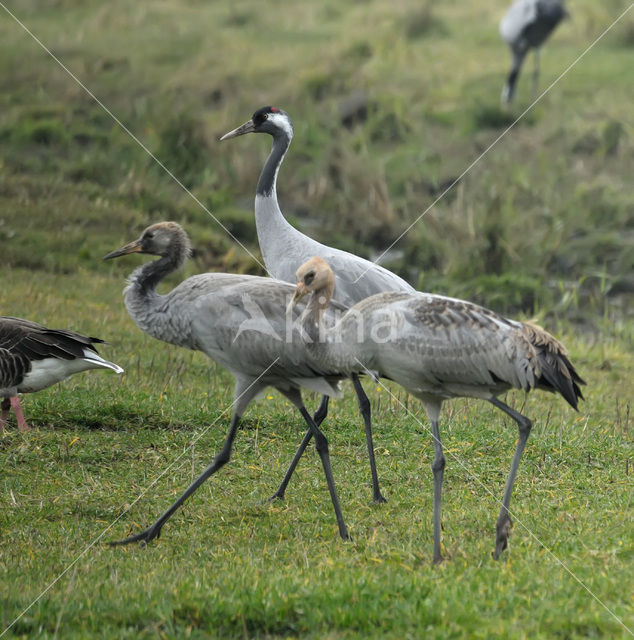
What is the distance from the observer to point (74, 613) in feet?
14.8

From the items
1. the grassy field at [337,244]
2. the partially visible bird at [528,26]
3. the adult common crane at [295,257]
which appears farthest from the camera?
the partially visible bird at [528,26]

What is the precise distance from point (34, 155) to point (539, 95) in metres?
7.27

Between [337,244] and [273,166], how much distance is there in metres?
5.03

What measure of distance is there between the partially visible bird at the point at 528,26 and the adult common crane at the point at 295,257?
9.30m

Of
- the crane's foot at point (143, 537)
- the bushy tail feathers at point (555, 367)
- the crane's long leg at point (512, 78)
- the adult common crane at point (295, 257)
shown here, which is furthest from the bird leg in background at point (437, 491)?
the crane's long leg at point (512, 78)

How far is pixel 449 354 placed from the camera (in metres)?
5.30

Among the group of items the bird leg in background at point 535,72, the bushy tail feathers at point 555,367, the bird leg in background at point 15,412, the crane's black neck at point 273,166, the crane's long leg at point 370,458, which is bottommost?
the bird leg in background at point 15,412

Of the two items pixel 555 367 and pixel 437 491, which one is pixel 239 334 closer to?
pixel 437 491

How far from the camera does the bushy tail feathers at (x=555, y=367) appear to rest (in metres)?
5.20

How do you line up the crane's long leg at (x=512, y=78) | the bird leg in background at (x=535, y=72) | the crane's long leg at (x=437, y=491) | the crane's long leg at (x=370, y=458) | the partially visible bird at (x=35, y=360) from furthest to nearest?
the bird leg in background at (x=535, y=72) < the crane's long leg at (x=512, y=78) < the partially visible bird at (x=35, y=360) < the crane's long leg at (x=370, y=458) < the crane's long leg at (x=437, y=491)

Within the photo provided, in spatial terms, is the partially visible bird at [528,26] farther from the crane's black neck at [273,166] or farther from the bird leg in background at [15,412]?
the bird leg in background at [15,412]

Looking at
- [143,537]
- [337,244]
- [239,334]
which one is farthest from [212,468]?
[337,244]

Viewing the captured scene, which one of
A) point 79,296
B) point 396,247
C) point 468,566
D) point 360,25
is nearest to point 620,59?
point 360,25

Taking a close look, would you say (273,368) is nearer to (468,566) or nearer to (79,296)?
(468,566)
